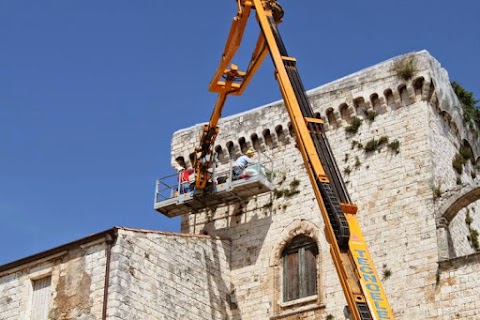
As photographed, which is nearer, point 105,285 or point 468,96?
point 105,285

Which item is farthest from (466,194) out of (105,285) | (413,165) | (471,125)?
(105,285)

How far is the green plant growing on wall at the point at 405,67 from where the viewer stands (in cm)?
2478

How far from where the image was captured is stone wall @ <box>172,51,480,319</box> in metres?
22.9

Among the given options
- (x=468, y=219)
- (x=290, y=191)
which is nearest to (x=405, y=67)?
(x=468, y=219)

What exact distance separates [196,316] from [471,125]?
9095 mm

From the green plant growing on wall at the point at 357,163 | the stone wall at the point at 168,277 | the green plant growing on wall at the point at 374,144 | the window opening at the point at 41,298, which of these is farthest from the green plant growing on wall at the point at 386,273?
the window opening at the point at 41,298

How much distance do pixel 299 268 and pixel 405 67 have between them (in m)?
5.72

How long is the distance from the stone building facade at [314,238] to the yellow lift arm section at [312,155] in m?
1.24

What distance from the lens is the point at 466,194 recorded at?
22688 mm

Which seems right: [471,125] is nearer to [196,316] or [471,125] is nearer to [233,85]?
[233,85]

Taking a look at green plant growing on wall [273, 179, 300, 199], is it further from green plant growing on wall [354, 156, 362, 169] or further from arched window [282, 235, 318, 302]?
green plant growing on wall [354, 156, 362, 169]

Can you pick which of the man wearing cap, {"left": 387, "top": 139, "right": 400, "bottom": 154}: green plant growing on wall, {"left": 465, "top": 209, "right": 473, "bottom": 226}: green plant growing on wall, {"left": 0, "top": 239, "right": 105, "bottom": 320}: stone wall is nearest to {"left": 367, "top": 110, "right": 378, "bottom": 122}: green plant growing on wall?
{"left": 387, "top": 139, "right": 400, "bottom": 154}: green plant growing on wall

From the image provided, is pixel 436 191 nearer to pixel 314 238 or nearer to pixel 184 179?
pixel 314 238

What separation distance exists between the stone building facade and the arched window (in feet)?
0.17
